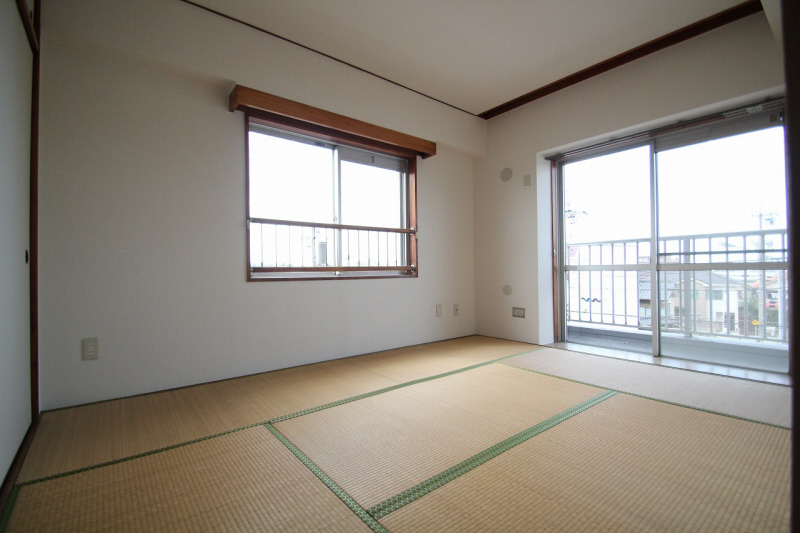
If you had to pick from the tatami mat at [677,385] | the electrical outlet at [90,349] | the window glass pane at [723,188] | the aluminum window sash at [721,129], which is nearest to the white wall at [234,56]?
the electrical outlet at [90,349]

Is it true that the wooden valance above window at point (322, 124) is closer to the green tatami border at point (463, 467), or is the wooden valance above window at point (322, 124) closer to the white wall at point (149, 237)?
the white wall at point (149, 237)

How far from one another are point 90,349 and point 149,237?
73cm

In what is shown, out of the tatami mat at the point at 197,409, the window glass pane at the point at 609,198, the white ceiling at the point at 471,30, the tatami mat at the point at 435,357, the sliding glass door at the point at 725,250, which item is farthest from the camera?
the window glass pane at the point at 609,198

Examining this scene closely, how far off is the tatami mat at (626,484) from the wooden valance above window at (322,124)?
8.67ft

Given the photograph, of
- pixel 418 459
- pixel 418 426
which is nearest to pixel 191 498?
pixel 418 459

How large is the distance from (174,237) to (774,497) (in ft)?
10.5

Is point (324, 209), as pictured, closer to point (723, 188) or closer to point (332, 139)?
point (332, 139)

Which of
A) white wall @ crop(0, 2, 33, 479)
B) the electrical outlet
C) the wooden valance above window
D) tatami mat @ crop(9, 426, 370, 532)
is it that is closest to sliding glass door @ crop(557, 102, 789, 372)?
the wooden valance above window

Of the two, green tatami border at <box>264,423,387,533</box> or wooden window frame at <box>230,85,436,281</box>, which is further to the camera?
wooden window frame at <box>230,85,436,281</box>

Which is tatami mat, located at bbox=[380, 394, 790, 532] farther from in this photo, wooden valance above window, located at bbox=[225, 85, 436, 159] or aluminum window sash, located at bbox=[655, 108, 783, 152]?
wooden valance above window, located at bbox=[225, 85, 436, 159]

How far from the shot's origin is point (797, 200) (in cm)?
44

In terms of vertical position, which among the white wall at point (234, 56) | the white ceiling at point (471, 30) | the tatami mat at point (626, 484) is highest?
the white ceiling at point (471, 30)

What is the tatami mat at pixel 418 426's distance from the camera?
4.79ft

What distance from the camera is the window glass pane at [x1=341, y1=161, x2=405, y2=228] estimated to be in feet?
11.4
